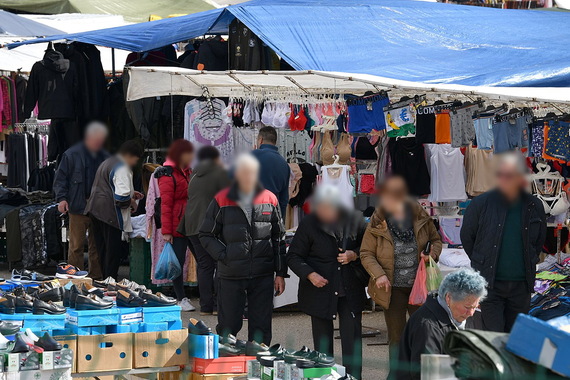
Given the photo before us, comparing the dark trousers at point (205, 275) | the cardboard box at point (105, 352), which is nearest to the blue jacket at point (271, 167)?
the cardboard box at point (105, 352)

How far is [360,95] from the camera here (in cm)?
896

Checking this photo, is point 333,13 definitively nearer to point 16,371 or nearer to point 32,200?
point 32,200

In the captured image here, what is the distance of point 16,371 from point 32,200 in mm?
6833

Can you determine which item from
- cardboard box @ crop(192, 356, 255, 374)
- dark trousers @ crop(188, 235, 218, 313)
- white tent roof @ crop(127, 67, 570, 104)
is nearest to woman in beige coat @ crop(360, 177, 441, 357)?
white tent roof @ crop(127, 67, 570, 104)

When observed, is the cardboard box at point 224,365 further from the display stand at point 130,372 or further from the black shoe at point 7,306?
the black shoe at point 7,306

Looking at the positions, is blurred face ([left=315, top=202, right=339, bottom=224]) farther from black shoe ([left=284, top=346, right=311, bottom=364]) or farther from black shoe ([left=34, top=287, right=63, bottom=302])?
black shoe ([left=34, top=287, right=63, bottom=302])

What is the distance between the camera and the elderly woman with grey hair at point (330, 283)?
6.20m

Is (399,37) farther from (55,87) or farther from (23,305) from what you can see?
(55,87)

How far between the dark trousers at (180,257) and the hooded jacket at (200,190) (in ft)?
1.12

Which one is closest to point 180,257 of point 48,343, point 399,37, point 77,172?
point 399,37

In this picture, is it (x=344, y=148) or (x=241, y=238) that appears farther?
(x=344, y=148)

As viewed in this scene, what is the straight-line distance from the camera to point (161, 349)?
5.46 m

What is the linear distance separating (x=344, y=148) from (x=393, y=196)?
6588 millimetres

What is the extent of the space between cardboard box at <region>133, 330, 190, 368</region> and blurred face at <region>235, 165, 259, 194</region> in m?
3.47
